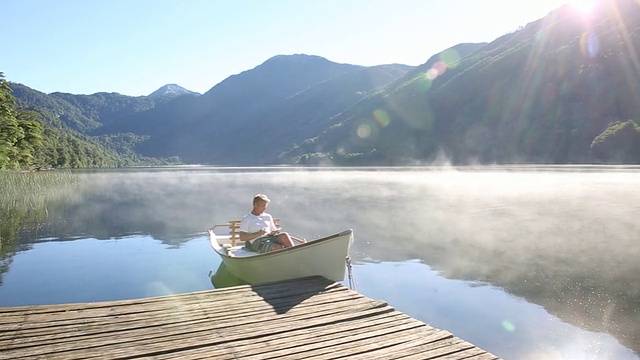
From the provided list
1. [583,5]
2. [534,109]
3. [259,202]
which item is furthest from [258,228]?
[583,5]

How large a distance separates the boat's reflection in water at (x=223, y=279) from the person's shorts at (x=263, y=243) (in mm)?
916

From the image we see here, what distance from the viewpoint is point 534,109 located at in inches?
5207

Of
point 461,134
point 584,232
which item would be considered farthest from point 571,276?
point 461,134

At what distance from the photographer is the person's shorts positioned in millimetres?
11555

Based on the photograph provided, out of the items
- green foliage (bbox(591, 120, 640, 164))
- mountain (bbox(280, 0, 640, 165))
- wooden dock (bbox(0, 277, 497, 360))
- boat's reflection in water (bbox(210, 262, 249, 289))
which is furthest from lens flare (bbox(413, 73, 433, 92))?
wooden dock (bbox(0, 277, 497, 360))

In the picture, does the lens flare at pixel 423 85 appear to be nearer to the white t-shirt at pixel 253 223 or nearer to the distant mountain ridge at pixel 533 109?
the distant mountain ridge at pixel 533 109

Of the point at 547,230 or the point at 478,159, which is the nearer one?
the point at 547,230

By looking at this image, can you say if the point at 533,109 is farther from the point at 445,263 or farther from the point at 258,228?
the point at 258,228

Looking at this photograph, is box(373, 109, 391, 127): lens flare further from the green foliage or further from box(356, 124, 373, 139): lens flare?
the green foliage

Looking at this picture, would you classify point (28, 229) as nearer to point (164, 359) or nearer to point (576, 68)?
point (164, 359)

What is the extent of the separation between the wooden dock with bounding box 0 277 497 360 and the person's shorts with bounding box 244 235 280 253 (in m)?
2.66

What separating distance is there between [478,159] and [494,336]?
5224 inches

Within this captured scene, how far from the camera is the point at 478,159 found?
134625mm

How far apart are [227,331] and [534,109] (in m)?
142
